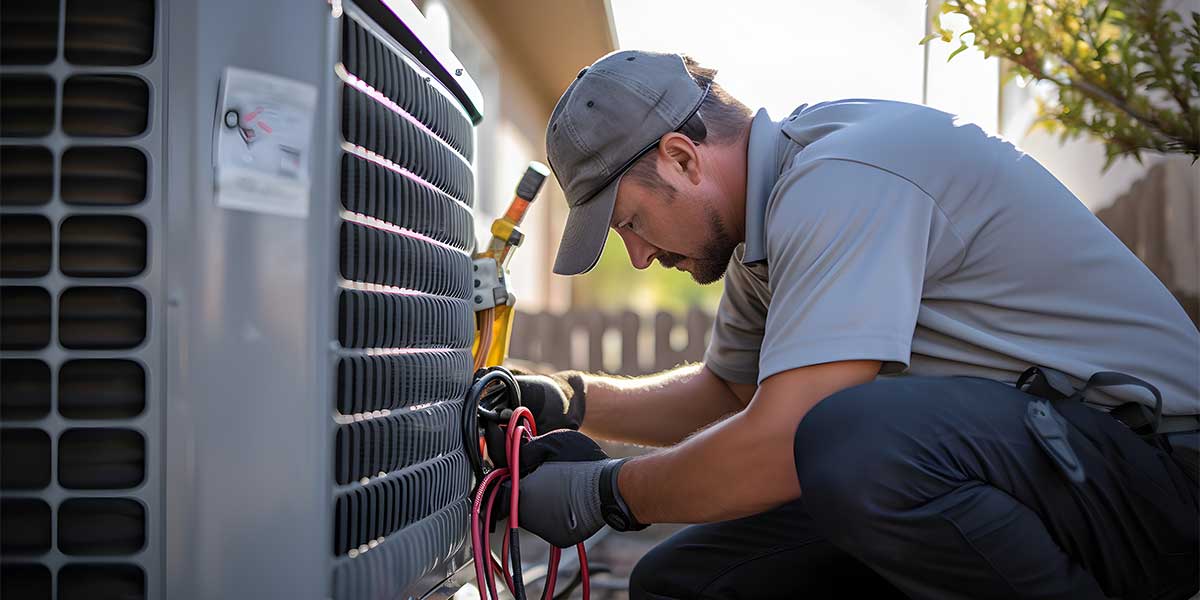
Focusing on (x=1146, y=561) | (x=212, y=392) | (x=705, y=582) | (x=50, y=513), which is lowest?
(x=705, y=582)

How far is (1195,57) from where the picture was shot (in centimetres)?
161

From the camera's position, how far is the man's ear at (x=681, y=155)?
4.76 feet

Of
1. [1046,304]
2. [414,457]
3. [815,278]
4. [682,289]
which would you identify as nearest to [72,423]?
[414,457]

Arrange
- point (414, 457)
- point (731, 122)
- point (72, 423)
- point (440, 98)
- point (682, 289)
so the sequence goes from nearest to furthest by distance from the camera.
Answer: point (72, 423), point (414, 457), point (440, 98), point (731, 122), point (682, 289)

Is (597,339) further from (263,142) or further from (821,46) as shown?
(263,142)

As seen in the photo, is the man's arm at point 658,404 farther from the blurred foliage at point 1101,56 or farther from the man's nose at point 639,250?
the blurred foliage at point 1101,56

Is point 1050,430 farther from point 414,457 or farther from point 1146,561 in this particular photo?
point 414,457

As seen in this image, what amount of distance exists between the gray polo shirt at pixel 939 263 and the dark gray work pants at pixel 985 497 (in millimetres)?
75

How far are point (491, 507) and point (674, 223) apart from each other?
529 millimetres

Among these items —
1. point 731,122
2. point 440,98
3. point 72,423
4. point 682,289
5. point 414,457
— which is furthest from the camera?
point 682,289

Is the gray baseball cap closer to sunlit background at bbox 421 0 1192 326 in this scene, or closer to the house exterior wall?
sunlit background at bbox 421 0 1192 326

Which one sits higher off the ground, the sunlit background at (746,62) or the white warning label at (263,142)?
the sunlit background at (746,62)

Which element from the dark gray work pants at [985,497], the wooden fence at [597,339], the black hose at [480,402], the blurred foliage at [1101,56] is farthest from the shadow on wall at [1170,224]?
the wooden fence at [597,339]

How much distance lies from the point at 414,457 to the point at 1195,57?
1.47 meters
